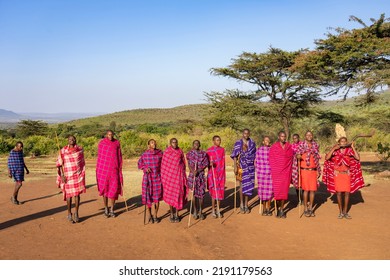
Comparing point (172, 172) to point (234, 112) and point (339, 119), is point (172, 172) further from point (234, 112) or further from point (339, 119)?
point (339, 119)

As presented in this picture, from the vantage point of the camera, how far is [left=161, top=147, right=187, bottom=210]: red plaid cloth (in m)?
7.50

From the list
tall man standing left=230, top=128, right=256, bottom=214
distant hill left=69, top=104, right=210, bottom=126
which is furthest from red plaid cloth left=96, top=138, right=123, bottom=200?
distant hill left=69, top=104, right=210, bottom=126

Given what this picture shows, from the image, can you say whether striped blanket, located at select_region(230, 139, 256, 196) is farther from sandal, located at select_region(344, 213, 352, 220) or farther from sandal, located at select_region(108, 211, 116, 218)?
sandal, located at select_region(108, 211, 116, 218)

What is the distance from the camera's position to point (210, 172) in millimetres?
8133

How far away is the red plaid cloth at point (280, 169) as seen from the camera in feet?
26.0

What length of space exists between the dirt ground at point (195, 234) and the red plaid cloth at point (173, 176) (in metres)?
0.49

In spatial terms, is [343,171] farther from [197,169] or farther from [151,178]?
[151,178]

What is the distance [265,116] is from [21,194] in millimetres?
15913

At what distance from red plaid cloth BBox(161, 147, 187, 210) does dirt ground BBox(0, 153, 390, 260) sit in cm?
49

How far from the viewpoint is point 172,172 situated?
752 cm

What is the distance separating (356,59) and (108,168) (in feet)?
Result: 35.0

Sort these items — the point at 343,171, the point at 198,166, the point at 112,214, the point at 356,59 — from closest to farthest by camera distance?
1. the point at 198,166
2. the point at 343,171
3. the point at 112,214
4. the point at 356,59

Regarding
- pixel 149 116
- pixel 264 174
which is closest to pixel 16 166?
pixel 264 174

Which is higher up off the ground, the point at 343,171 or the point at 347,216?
the point at 343,171
